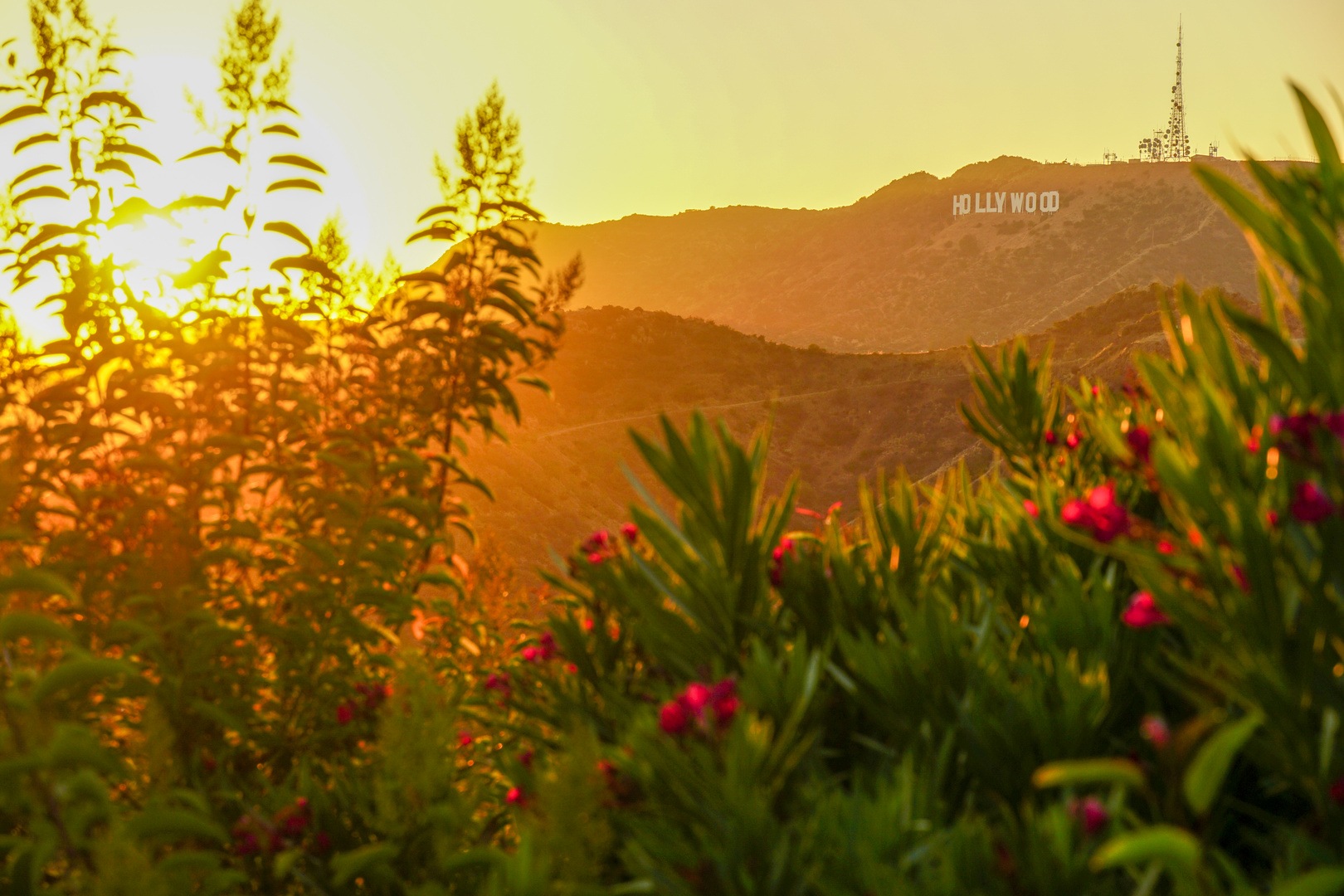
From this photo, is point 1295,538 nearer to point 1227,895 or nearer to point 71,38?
point 1227,895

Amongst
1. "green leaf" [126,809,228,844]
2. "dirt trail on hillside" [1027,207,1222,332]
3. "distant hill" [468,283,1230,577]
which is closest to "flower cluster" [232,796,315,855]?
"green leaf" [126,809,228,844]

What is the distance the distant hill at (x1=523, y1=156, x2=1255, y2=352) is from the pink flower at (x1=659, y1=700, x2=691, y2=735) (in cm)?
6441

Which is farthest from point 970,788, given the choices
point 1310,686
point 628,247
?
point 628,247

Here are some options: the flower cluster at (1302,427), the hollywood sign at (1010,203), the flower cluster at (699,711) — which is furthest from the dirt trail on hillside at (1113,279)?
the flower cluster at (699,711)

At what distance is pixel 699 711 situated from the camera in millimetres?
1231

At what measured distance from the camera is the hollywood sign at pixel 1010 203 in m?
91.7

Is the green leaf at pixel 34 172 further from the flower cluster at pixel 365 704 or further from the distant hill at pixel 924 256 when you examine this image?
the distant hill at pixel 924 256

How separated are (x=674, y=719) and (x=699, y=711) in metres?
0.03

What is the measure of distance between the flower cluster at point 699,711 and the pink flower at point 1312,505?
0.72 m

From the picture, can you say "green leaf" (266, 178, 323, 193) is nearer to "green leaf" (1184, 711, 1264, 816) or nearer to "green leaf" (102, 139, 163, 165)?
"green leaf" (102, 139, 163, 165)

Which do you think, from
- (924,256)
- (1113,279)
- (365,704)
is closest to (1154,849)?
(365,704)

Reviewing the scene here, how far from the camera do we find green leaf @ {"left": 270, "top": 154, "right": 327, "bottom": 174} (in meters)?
3.05

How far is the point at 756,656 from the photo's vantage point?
1.33 m

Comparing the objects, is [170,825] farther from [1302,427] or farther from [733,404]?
[733,404]
